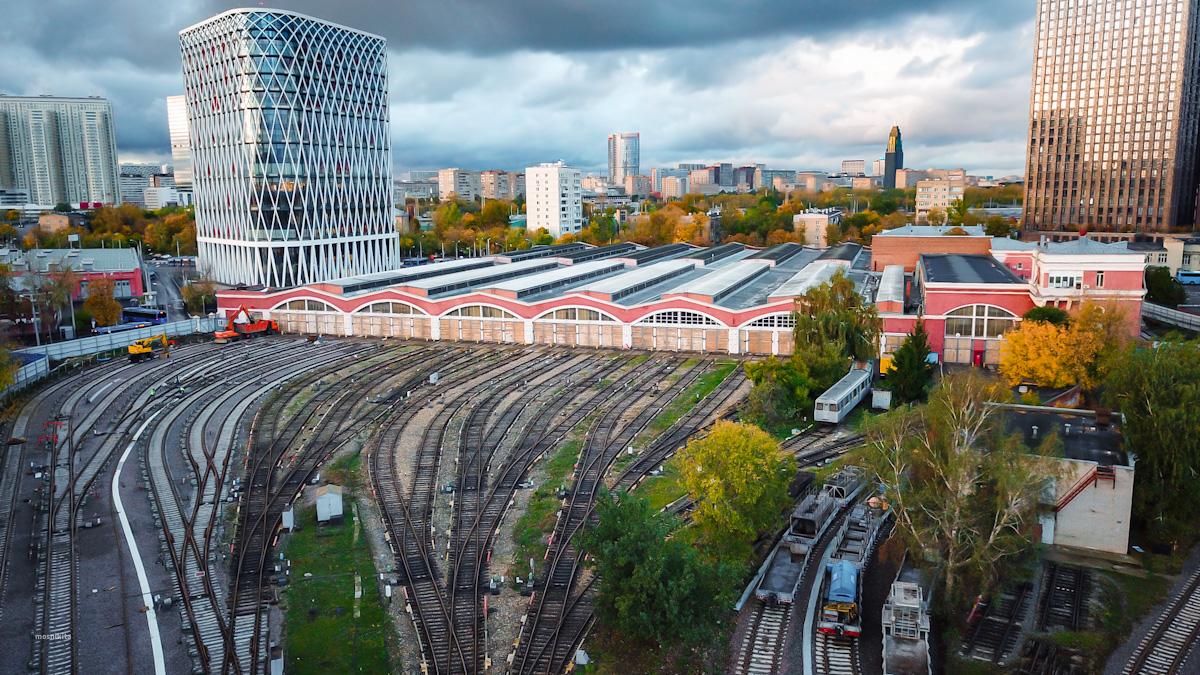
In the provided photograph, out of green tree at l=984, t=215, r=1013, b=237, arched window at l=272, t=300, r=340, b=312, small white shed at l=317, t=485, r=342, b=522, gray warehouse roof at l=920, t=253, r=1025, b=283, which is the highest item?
green tree at l=984, t=215, r=1013, b=237

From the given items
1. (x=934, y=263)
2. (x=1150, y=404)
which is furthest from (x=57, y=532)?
(x=934, y=263)

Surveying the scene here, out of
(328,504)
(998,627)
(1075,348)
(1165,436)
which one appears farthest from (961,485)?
(1075,348)

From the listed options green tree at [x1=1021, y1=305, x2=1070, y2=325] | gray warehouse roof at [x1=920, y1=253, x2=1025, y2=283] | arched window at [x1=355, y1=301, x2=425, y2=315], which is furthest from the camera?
arched window at [x1=355, y1=301, x2=425, y2=315]

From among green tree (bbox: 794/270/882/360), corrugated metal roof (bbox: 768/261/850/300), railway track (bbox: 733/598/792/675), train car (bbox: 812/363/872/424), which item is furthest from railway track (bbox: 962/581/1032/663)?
corrugated metal roof (bbox: 768/261/850/300)

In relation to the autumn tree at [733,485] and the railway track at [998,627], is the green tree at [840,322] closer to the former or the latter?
the autumn tree at [733,485]

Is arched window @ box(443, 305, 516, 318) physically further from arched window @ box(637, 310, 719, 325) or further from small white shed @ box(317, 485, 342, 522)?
small white shed @ box(317, 485, 342, 522)

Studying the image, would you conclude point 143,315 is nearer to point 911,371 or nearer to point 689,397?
point 689,397

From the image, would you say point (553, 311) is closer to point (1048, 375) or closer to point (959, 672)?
point (1048, 375)
